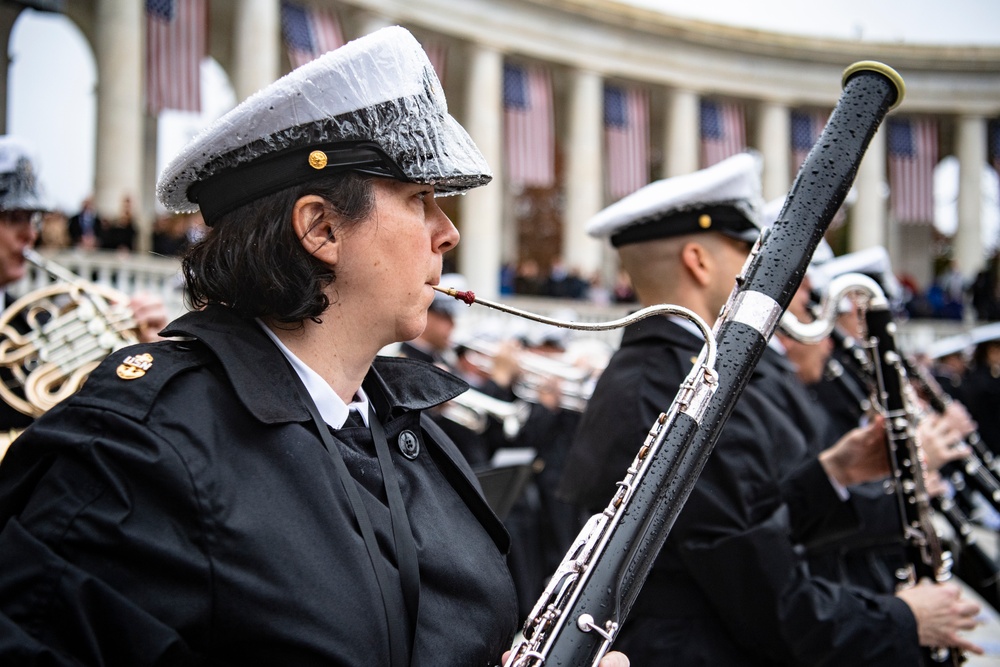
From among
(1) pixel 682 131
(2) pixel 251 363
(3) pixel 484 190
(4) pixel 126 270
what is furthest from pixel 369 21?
(2) pixel 251 363

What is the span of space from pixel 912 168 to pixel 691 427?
3597cm

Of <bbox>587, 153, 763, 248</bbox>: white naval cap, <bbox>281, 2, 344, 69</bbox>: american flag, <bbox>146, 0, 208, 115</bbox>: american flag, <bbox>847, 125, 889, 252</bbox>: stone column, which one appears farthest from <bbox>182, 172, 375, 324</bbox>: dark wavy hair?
<bbox>847, 125, 889, 252</bbox>: stone column

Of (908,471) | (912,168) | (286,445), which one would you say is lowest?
(908,471)

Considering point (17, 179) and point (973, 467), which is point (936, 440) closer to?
point (973, 467)

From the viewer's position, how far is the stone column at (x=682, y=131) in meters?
33.6

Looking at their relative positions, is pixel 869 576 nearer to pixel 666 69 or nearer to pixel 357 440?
pixel 357 440

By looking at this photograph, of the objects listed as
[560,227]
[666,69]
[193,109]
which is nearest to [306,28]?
[193,109]

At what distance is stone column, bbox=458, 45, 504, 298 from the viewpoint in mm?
28484

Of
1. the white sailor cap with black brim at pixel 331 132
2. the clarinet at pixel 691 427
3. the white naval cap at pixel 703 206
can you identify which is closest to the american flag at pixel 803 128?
the white naval cap at pixel 703 206

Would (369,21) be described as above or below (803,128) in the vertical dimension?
above

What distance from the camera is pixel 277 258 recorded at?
1861 mm

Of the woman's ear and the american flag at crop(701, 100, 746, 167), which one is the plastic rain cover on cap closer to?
the woman's ear

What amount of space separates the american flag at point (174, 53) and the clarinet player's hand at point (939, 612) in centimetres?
1972

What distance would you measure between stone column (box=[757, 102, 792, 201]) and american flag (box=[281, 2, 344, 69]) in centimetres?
1850
